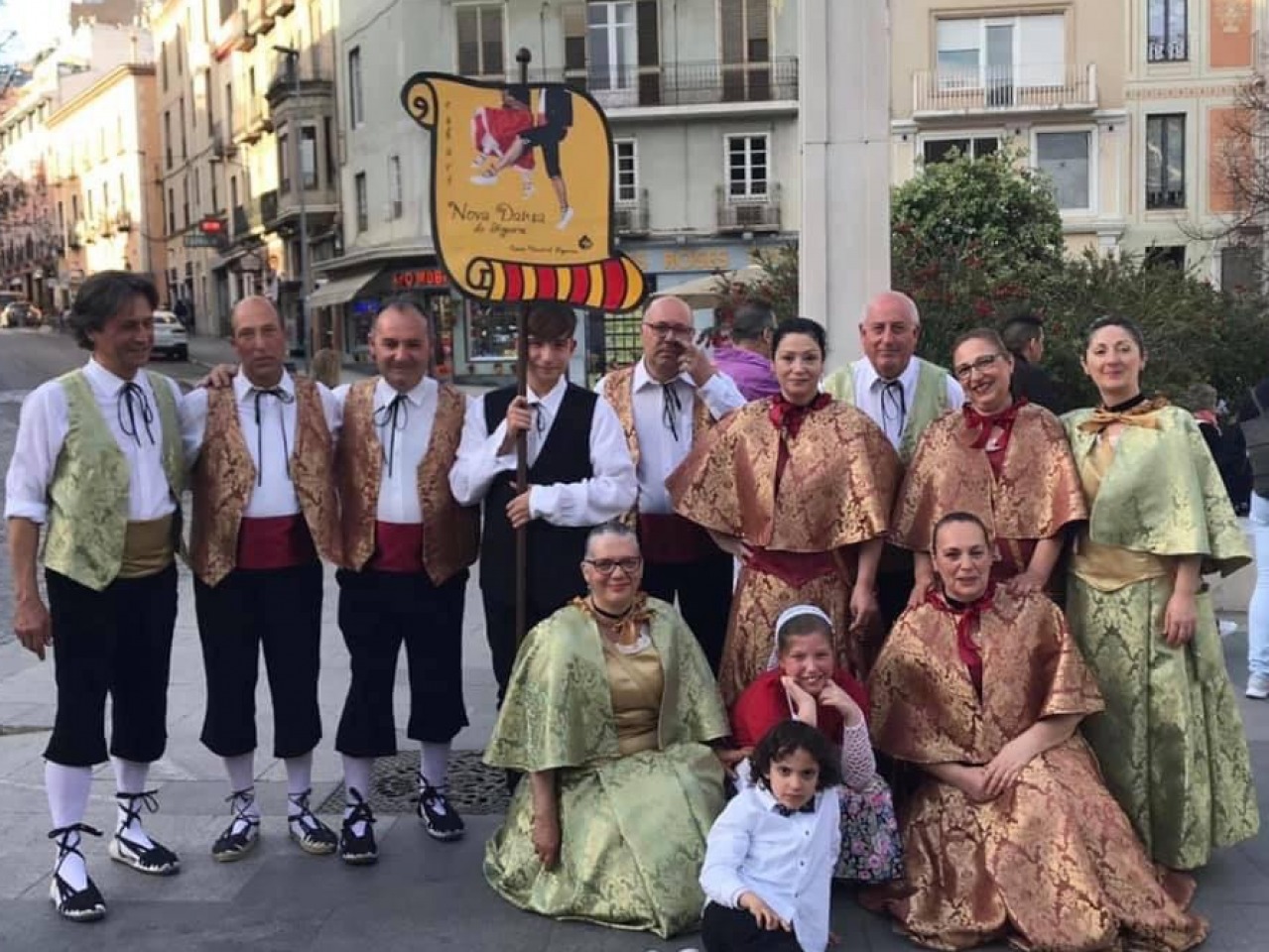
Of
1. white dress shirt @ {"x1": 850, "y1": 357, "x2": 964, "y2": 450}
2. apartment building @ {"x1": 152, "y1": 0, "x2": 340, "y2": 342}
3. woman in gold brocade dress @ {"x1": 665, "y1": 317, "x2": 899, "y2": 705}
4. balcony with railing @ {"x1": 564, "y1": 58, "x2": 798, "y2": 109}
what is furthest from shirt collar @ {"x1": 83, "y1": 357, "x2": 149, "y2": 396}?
apartment building @ {"x1": 152, "y1": 0, "x2": 340, "y2": 342}

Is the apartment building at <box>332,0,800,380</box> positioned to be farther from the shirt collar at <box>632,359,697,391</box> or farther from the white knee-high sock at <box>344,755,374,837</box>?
the white knee-high sock at <box>344,755,374,837</box>

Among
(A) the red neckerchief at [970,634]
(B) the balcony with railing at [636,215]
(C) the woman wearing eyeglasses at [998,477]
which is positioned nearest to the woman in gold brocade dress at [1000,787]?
(A) the red neckerchief at [970,634]

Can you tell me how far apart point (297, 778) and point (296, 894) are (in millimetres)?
516

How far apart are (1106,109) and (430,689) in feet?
98.5

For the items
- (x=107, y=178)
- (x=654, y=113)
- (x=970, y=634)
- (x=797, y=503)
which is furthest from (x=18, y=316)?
(x=970, y=634)

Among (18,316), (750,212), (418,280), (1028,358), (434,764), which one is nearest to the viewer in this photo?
(434,764)

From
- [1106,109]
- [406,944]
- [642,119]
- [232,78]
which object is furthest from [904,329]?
[232,78]

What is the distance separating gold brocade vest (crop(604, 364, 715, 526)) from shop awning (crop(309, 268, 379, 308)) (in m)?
28.8

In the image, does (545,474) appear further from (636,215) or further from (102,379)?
(636,215)

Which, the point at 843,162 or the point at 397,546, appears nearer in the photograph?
the point at 397,546

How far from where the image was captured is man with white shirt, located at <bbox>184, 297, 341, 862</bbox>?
4.46 meters

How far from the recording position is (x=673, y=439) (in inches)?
199

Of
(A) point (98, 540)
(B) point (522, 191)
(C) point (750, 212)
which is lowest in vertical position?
(A) point (98, 540)

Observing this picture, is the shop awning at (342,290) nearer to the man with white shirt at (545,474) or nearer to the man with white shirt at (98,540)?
the man with white shirt at (545,474)
